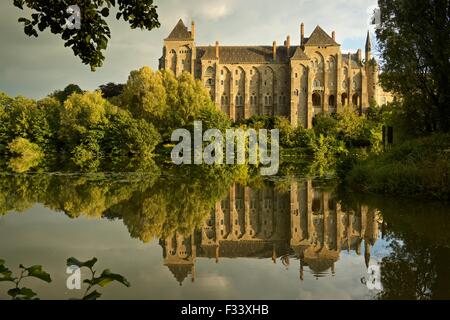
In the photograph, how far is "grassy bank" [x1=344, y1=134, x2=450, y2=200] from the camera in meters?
11.2

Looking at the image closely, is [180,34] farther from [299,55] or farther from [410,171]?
[410,171]

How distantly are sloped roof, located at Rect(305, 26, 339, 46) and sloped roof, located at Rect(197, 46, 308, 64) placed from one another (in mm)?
2810

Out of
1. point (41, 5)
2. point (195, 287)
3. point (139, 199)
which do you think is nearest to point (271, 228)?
point (195, 287)

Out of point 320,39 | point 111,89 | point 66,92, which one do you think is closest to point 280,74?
point 320,39

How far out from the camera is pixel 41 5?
488 cm

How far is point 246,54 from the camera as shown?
74.4m

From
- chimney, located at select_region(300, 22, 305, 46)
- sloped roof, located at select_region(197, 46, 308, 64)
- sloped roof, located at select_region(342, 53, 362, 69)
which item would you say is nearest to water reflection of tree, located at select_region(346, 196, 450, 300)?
sloped roof, located at select_region(342, 53, 362, 69)

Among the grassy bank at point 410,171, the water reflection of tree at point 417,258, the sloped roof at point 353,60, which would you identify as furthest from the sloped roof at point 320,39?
the water reflection of tree at point 417,258

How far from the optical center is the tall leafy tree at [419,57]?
14219 mm

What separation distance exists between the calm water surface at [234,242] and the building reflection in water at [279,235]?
0.02m

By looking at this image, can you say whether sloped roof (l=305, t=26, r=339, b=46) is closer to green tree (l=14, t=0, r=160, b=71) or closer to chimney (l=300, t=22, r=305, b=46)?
chimney (l=300, t=22, r=305, b=46)

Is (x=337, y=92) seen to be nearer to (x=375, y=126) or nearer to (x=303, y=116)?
(x=303, y=116)

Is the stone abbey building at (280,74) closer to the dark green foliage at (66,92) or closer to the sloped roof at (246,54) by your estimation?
the sloped roof at (246,54)
